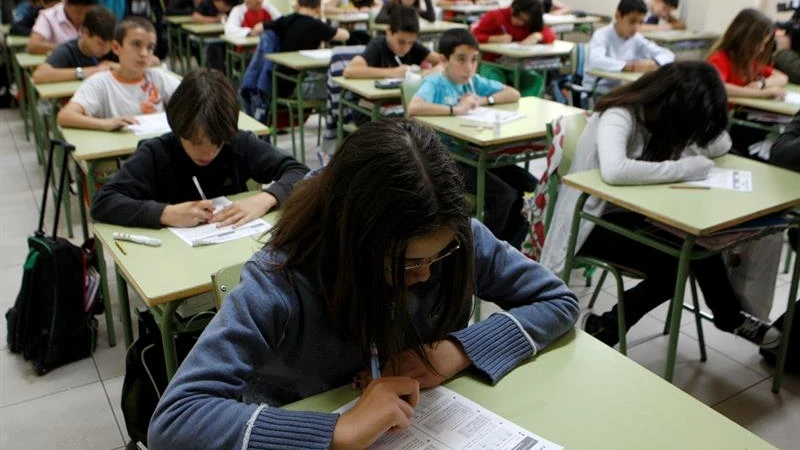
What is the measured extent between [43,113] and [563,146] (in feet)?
9.52

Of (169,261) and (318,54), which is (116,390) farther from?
(318,54)

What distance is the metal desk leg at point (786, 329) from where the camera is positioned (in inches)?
89.4

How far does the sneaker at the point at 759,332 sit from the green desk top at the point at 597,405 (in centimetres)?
139

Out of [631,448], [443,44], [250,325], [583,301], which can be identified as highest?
[443,44]

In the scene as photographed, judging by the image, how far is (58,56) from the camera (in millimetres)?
3604

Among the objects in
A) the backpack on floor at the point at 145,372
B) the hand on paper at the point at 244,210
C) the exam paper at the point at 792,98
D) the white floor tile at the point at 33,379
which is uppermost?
the exam paper at the point at 792,98

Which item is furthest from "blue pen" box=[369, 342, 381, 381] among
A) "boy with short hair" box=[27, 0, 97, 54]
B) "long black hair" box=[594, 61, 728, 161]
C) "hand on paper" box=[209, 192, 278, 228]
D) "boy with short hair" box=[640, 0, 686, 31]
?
"boy with short hair" box=[640, 0, 686, 31]

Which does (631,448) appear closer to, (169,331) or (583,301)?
(169,331)

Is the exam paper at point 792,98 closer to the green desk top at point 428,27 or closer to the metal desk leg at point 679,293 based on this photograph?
the metal desk leg at point 679,293

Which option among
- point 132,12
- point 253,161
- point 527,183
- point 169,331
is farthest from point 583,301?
point 132,12

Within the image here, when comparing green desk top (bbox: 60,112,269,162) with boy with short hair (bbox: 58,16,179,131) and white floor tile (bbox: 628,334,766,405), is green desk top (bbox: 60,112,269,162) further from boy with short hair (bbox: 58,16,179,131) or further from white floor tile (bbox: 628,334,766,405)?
white floor tile (bbox: 628,334,766,405)

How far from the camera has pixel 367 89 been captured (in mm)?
3668

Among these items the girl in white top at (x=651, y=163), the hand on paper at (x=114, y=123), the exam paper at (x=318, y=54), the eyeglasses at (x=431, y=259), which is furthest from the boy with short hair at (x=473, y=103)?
the eyeglasses at (x=431, y=259)

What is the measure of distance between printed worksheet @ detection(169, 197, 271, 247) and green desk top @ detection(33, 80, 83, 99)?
177 cm
